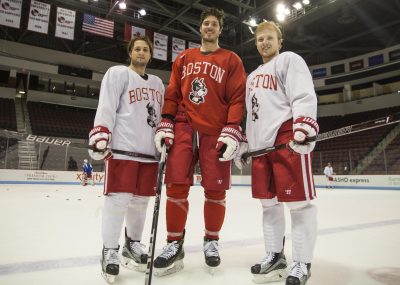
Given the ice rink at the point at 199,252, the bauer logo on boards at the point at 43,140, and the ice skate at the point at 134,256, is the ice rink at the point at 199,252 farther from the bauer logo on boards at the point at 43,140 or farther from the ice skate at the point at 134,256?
the bauer logo on boards at the point at 43,140

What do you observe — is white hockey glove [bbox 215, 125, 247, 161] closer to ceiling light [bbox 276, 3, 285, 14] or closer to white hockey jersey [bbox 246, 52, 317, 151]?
white hockey jersey [bbox 246, 52, 317, 151]

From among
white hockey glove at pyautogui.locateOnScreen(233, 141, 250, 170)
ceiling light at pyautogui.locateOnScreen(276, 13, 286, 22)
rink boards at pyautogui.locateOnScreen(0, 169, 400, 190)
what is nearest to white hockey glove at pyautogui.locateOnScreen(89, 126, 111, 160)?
white hockey glove at pyautogui.locateOnScreen(233, 141, 250, 170)

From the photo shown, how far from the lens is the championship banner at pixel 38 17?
31.3 ft

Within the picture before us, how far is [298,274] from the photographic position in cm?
158

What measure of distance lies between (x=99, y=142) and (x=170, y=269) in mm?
828

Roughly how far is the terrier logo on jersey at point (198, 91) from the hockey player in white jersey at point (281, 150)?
29 centimetres

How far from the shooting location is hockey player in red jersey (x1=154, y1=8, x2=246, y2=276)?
1.92m

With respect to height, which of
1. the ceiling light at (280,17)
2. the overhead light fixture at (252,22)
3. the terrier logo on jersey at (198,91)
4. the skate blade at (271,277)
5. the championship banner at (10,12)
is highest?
the overhead light fixture at (252,22)

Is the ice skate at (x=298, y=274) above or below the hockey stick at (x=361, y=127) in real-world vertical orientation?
below

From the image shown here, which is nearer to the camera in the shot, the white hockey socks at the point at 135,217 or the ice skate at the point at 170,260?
the ice skate at the point at 170,260

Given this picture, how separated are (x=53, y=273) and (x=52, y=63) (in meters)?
16.2

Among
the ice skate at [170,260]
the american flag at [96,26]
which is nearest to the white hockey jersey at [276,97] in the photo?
the ice skate at [170,260]

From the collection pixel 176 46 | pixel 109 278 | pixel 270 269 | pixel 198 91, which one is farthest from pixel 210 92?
pixel 176 46

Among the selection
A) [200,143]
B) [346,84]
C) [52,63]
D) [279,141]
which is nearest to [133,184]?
[200,143]
